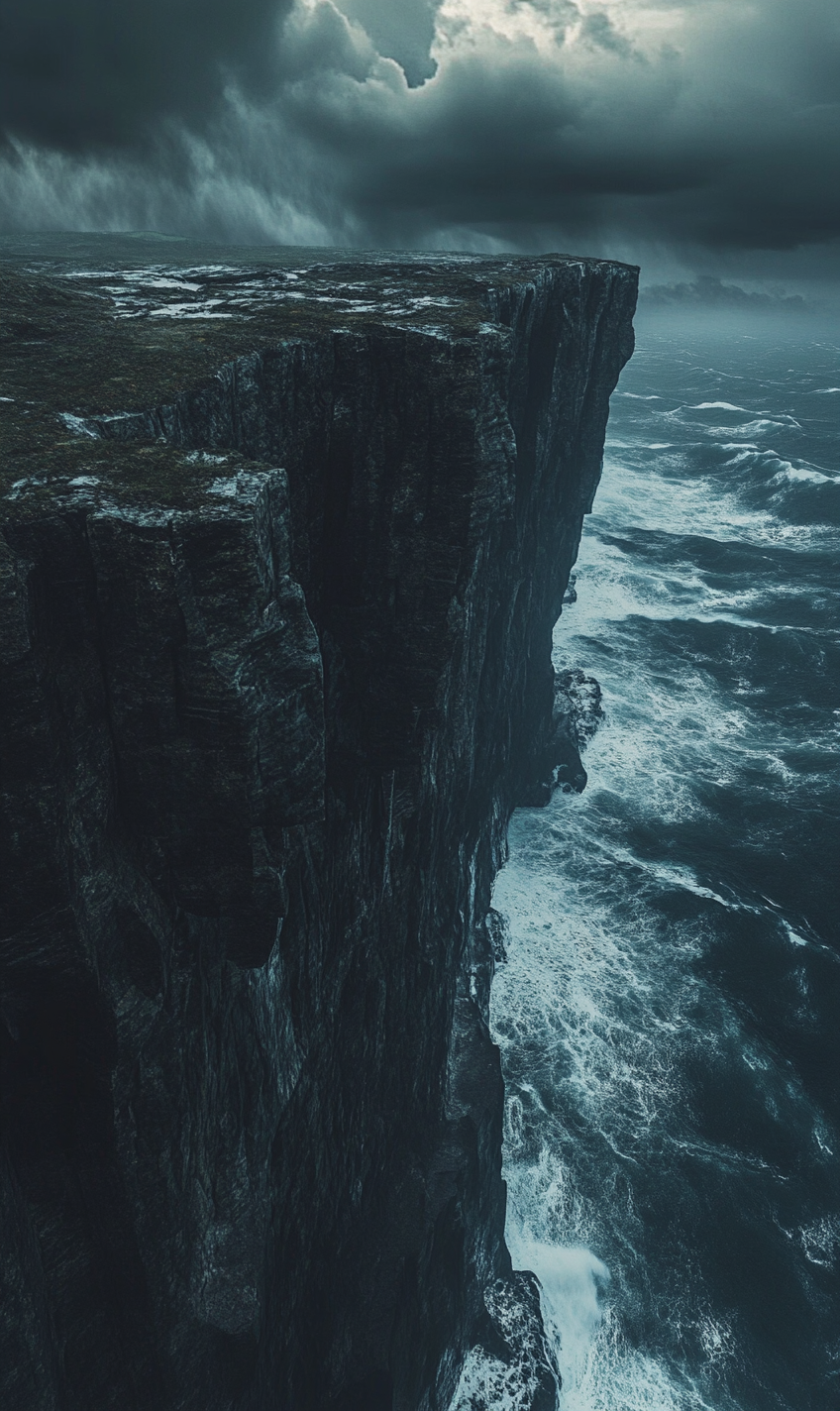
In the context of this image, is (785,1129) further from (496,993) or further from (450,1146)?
(450,1146)

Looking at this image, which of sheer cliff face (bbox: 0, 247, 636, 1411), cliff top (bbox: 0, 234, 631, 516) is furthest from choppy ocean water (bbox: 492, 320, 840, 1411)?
cliff top (bbox: 0, 234, 631, 516)

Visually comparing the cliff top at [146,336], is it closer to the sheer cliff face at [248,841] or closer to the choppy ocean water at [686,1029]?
the sheer cliff face at [248,841]

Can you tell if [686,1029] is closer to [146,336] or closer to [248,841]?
[248,841]

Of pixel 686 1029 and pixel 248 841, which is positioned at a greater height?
pixel 248 841

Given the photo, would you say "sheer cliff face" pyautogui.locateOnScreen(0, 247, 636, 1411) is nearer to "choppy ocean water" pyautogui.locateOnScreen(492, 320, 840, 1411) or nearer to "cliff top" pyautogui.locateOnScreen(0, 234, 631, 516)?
"cliff top" pyautogui.locateOnScreen(0, 234, 631, 516)

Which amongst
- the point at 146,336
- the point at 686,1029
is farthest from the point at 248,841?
the point at 686,1029

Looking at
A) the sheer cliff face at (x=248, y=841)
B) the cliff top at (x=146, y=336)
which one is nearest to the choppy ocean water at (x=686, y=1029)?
the sheer cliff face at (x=248, y=841)
